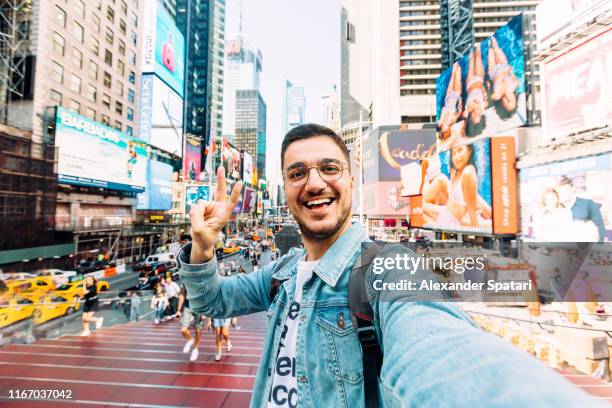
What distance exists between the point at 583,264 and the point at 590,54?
10153 mm

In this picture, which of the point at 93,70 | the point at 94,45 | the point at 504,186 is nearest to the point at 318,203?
the point at 504,186

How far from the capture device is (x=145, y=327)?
26.7 ft

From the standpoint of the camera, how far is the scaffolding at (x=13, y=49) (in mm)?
20094

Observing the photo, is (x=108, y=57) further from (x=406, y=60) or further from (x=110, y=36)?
(x=406, y=60)

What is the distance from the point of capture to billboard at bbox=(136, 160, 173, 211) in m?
33.1

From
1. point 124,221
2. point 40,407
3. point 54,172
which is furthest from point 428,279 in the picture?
point 124,221

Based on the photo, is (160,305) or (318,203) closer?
(318,203)

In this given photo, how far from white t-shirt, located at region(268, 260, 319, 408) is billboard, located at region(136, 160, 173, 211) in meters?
36.5

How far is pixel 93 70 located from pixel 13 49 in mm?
7049

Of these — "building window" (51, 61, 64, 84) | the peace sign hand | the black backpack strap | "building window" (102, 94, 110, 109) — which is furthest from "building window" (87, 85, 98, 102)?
the black backpack strap

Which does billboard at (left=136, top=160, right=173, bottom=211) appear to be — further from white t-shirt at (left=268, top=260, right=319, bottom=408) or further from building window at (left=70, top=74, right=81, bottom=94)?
→ white t-shirt at (left=268, top=260, right=319, bottom=408)

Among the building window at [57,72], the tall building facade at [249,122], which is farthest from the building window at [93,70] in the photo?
the tall building facade at [249,122]

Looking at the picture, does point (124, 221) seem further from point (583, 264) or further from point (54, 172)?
point (583, 264)

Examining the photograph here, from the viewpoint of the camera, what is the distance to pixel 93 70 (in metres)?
27.1
